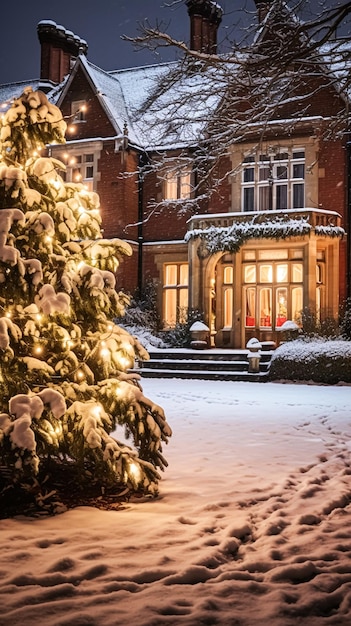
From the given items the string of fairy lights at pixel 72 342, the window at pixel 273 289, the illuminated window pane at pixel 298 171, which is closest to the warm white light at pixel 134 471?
the string of fairy lights at pixel 72 342

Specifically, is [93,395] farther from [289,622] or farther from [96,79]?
[96,79]

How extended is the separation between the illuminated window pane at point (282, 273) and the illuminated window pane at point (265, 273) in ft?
0.99

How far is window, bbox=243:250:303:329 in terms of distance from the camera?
1908cm

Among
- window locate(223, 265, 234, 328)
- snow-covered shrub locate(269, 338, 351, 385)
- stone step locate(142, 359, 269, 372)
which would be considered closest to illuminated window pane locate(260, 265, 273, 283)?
window locate(223, 265, 234, 328)

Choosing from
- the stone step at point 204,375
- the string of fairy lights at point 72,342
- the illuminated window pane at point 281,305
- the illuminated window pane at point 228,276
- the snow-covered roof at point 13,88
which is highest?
the snow-covered roof at point 13,88

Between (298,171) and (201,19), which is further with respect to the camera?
(201,19)

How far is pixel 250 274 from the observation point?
19.9m

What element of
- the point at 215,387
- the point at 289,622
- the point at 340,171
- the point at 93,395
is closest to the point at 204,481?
the point at 93,395

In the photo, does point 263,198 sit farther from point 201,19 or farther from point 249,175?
point 201,19

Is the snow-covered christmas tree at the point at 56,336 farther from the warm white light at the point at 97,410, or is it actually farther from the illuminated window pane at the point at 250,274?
the illuminated window pane at the point at 250,274

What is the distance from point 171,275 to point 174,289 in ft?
1.80

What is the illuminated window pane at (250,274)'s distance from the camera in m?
19.7

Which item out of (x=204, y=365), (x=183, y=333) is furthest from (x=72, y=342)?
(x=183, y=333)

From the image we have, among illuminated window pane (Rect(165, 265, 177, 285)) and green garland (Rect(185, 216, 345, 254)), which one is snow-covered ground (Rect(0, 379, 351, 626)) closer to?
green garland (Rect(185, 216, 345, 254))
